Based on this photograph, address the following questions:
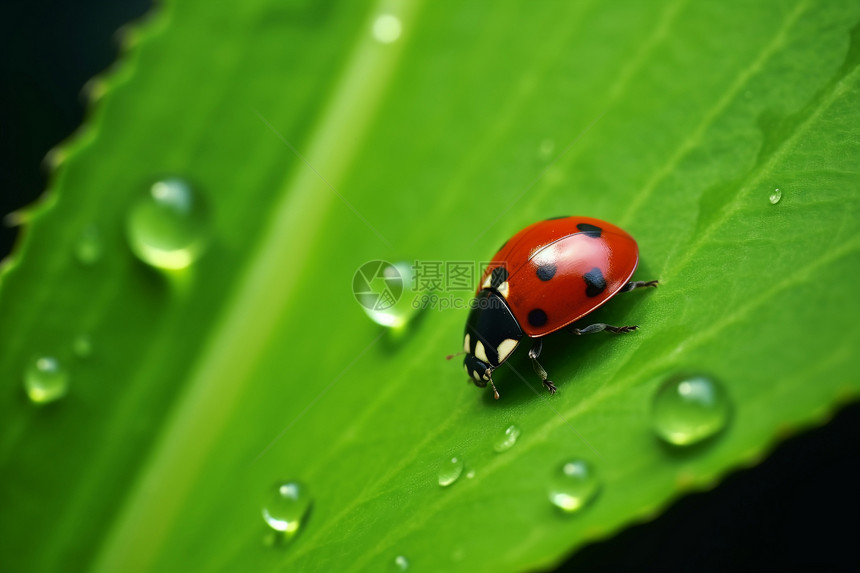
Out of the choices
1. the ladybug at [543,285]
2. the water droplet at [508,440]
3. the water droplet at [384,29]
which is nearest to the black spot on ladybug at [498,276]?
the ladybug at [543,285]

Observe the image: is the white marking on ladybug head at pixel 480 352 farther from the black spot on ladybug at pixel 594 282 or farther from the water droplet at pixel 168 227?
the water droplet at pixel 168 227

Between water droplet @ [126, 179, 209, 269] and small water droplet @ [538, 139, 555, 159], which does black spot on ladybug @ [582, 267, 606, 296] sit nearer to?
small water droplet @ [538, 139, 555, 159]

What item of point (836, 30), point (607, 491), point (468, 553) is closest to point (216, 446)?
point (468, 553)

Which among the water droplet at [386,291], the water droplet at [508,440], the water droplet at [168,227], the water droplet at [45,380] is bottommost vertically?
the water droplet at [508,440]

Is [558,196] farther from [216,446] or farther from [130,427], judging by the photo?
[130,427]

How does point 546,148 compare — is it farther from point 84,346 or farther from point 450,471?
point 84,346
